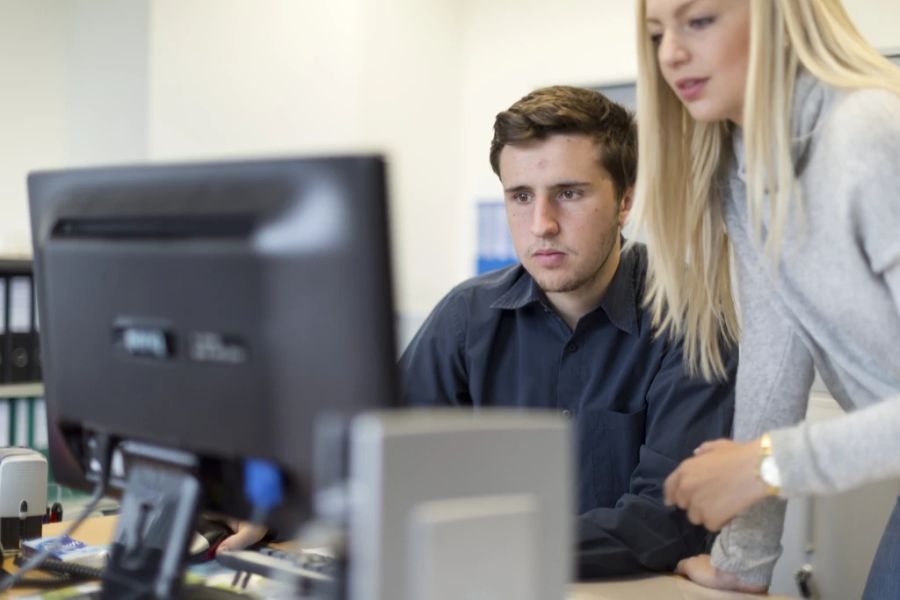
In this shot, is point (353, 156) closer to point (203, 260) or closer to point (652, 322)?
point (203, 260)

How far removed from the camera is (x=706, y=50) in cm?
121

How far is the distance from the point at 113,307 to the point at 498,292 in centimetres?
95

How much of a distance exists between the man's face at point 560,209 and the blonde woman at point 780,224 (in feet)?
0.81

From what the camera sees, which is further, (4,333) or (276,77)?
(276,77)

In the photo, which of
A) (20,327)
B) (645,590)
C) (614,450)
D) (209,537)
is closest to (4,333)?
(20,327)

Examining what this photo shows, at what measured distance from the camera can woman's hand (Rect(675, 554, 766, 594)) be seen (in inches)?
50.7

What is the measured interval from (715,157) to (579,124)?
36 cm

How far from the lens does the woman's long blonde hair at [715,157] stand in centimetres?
119

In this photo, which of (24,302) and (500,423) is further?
(24,302)

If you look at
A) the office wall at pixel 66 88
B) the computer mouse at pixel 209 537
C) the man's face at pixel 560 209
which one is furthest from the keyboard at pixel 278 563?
the office wall at pixel 66 88

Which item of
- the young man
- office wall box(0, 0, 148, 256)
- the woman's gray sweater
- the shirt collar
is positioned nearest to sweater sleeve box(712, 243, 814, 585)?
the woman's gray sweater

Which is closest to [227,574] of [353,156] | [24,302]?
[353,156]

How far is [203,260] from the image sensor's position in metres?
0.85

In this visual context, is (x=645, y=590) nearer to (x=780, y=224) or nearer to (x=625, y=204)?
(x=780, y=224)
